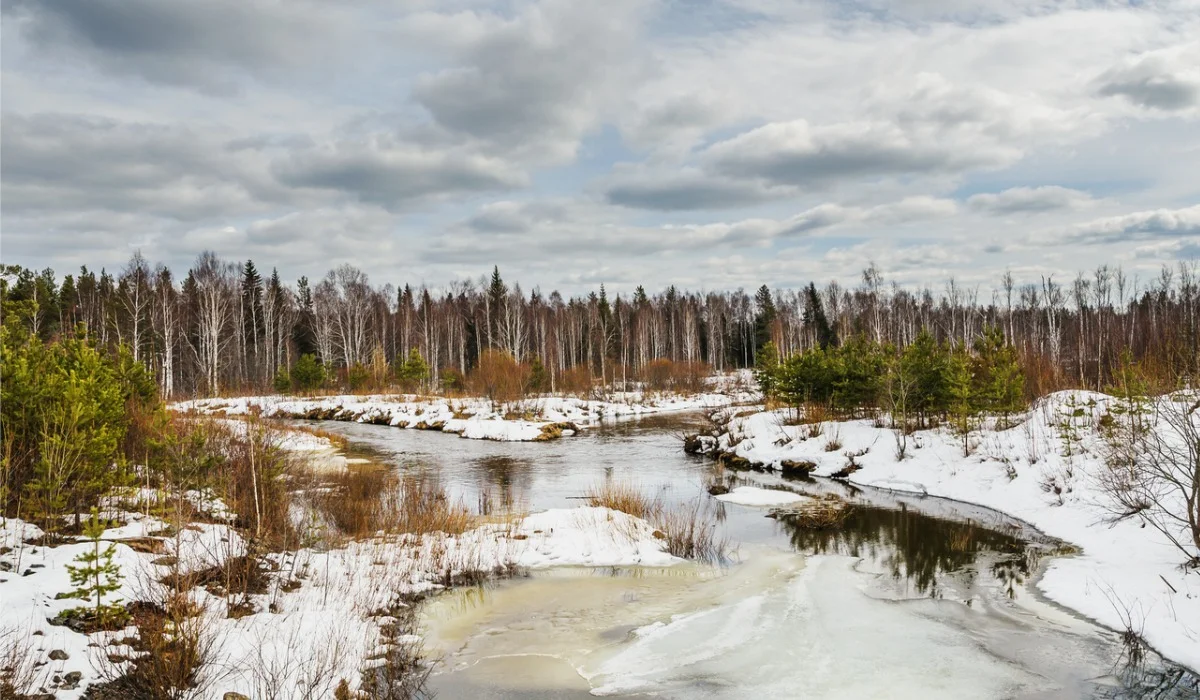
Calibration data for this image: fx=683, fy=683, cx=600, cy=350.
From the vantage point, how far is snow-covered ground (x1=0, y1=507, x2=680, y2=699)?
6.18 m

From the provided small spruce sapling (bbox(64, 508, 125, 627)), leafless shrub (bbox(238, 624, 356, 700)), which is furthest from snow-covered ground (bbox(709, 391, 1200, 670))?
small spruce sapling (bbox(64, 508, 125, 627))

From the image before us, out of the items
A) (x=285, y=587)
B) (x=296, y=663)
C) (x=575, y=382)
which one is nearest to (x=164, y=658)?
(x=296, y=663)

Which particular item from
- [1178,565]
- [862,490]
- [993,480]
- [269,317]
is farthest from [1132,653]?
[269,317]

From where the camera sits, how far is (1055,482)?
1528 cm

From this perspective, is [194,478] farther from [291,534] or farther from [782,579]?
[782,579]

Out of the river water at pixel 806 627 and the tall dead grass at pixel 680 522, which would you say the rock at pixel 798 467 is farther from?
the river water at pixel 806 627

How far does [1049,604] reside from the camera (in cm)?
966

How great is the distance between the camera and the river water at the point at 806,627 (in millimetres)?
7312

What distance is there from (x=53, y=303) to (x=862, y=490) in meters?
61.6

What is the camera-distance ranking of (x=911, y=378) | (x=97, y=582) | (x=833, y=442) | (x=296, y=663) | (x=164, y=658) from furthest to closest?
(x=833, y=442) → (x=911, y=378) → (x=296, y=663) → (x=97, y=582) → (x=164, y=658)

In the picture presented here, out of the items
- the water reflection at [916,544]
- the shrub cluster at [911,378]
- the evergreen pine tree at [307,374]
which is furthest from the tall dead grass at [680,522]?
the evergreen pine tree at [307,374]

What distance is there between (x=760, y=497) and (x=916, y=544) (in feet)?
16.6

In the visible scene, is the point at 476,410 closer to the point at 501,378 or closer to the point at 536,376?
the point at 501,378

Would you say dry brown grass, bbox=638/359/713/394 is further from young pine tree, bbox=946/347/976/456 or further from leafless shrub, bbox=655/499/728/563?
leafless shrub, bbox=655/499/728/563
